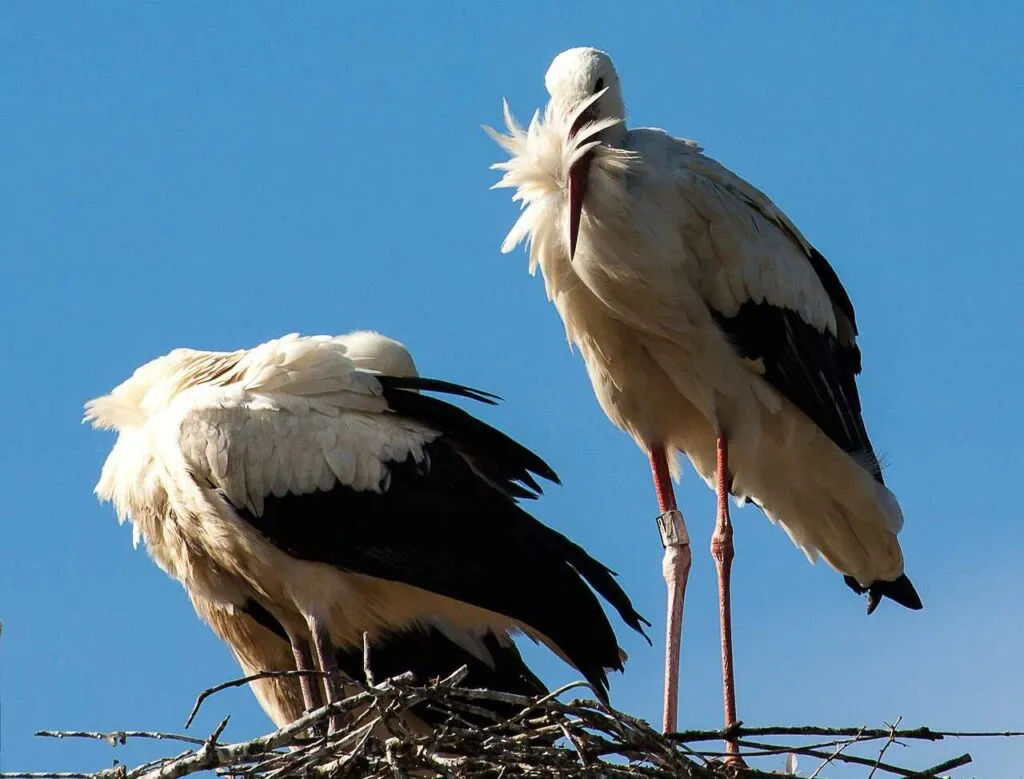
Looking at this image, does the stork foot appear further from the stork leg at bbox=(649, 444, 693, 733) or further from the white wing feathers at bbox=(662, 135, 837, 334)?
the white wing feathers at bbox=(662, 135, 837, 334)

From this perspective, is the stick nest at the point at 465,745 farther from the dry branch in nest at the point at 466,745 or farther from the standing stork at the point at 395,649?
the standing stork at the point at 395,649

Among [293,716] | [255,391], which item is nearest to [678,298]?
[255,391]

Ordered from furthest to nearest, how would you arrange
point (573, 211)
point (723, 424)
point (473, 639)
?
1. point (473, 639)
2. point (723, 424)
3. point (573, 211)

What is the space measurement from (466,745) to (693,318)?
2232 mm

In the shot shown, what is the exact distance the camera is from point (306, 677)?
9164mm

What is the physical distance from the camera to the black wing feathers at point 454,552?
29.4 feet

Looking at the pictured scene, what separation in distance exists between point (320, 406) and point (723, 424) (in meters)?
1.54

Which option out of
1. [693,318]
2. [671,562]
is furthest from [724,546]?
[693,318]

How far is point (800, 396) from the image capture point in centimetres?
905

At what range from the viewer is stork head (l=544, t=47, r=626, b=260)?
8.55 m

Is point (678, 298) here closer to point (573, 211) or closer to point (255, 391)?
point (573, 211)

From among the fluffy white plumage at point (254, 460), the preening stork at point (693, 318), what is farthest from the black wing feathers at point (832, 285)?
the fluffy white plumage at point (254, 460)

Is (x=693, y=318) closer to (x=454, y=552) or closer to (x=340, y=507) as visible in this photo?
(x=454, y=552)

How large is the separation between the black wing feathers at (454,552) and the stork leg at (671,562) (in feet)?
0.60
